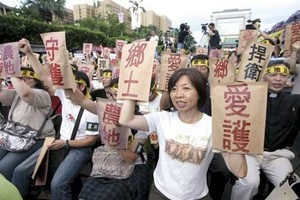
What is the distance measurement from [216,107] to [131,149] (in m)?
1.07

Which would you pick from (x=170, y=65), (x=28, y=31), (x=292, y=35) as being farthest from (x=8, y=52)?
(x=28, y=31)

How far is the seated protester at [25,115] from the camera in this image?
8.93ft

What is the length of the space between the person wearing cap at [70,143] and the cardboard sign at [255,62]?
1444mm

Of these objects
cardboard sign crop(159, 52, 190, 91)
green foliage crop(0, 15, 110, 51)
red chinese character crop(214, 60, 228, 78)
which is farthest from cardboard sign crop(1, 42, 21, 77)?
green foliage crop(0, 15, 110, 51)

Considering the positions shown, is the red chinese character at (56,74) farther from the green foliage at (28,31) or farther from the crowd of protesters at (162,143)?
the green foliage at (28,31)

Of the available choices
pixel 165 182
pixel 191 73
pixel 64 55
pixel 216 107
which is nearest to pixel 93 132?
pixel 64 55

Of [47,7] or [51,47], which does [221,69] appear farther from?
[47,7]

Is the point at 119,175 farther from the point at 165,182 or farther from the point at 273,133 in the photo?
the point at 273,133

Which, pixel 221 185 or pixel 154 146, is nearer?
pixel 221 185

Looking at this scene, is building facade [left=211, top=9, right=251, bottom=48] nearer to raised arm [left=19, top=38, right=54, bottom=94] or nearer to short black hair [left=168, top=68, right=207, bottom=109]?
raised arm [left=19, top=38, right=54, bottom=94]

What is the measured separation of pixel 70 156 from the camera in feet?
8.84

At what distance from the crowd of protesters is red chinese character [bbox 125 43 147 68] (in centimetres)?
25

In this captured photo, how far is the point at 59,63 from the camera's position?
6.82ft

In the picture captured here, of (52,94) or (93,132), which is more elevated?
(52,94)
